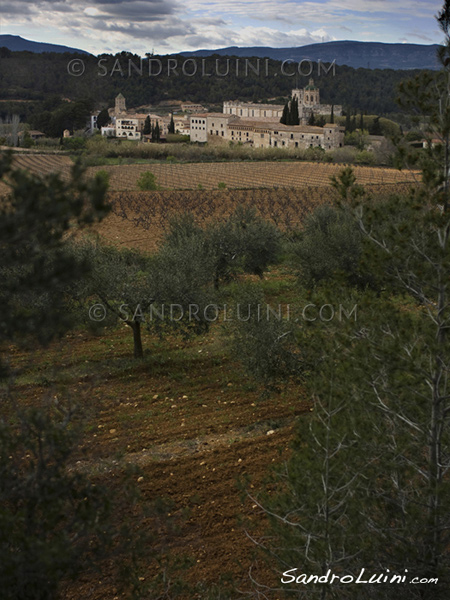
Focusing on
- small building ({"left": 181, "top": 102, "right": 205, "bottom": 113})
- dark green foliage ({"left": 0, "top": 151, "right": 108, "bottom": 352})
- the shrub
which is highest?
small building ({"left": 181, "top": 102, "right": 205, "bottom": 113})

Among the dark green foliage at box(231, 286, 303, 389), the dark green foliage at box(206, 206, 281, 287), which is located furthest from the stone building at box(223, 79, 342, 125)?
the dark green foliage at box(231, 286, 303, 389)

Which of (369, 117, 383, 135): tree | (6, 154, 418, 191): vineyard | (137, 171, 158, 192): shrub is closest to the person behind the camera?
(137, 171, 158, 192): shrub

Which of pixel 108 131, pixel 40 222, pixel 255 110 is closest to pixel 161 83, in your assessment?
pixel 255 110

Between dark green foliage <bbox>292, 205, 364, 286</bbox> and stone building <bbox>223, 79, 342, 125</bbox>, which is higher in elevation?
stone building <bbox>223, 79, 342, 125</bbox>

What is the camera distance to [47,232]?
430 cm

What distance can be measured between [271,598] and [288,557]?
1861 millimetres

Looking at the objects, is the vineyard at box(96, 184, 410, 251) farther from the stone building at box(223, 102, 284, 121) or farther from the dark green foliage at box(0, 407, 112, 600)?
the stone building at box(223, 102, 284, 121)

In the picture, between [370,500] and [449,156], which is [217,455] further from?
[449,156]

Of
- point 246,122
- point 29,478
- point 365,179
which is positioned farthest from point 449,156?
point 246,122

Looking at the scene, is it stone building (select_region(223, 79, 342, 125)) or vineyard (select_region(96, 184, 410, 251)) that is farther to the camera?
stone building (select_region(223, 79, 342, 125))

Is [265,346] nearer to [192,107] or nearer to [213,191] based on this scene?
[213,191]

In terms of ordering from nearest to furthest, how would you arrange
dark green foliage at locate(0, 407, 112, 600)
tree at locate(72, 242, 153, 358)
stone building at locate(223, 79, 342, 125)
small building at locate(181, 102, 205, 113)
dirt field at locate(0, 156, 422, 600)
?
1. dark green foliage at locate(0, 407, 112, 600)
2. dirt field at locate(0, 156, 422, 600)
3. tree at locate(72, 242, 153, 358)
4. stone building at locate(223, 79, 342, 125)
5. small building at locate(181, 102, 205, 113)

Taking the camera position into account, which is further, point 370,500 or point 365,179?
point 365,179

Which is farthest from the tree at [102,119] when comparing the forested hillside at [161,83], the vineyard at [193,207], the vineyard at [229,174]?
the vineyard at [193,207]
